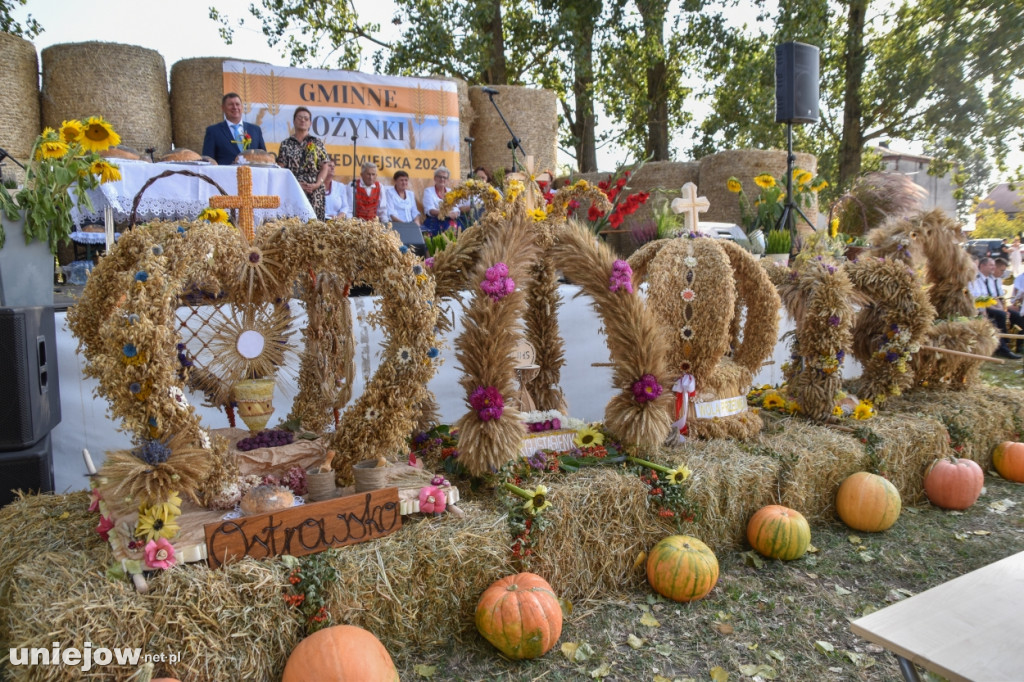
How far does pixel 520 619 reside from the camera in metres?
2.42

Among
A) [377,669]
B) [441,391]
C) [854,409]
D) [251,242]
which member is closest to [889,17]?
[854,409]

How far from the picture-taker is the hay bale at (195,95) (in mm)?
8195

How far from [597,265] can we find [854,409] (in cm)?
239

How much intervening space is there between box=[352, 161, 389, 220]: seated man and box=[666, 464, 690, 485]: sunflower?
178 inches

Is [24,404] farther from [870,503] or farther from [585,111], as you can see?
[585,111]

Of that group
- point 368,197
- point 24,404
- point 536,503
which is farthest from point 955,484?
point 368,197

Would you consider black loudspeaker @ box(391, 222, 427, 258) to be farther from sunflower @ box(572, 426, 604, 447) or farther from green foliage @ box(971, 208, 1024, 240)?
green foliage @ box(971, 208, 1024, 240)

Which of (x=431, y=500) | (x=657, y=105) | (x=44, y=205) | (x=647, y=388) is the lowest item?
(x=431, y=500)

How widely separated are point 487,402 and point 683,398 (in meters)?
1.36

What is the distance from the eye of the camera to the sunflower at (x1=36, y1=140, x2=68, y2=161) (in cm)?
344

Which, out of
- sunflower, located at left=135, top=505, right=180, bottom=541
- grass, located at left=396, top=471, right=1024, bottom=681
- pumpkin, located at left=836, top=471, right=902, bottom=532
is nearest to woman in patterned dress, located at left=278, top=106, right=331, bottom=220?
sunflower, located at left=135, top=505, right=180, bottom=541

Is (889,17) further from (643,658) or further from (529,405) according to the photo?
(643,658)

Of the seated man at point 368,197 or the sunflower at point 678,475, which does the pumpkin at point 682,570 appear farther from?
the seated man at point 368,197

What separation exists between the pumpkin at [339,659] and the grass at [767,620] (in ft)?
0.89
